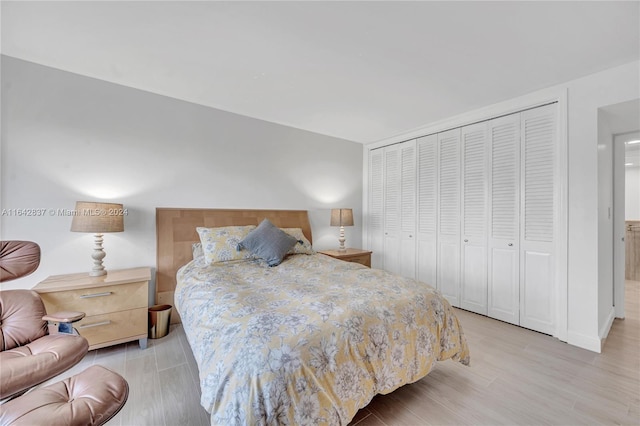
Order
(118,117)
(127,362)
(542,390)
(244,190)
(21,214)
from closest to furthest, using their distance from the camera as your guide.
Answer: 1. (542,390)
2. (127,362)
3. (21,214)
4. (118,117)
5. (244,190)

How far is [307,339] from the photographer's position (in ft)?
4.25

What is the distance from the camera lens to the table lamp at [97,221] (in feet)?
7.55

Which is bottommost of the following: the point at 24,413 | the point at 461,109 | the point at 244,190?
the point at 24,413

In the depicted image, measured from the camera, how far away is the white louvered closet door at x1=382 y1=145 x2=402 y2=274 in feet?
13.9

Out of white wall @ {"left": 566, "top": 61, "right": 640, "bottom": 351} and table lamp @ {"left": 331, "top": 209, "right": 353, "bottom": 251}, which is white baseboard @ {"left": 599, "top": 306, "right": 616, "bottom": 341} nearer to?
white wall @ {"left": 566, "top": 61, "right": 640, "bottom": 351}

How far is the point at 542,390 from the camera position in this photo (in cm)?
188

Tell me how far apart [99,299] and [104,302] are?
5 centimetres

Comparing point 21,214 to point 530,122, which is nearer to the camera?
point 21,214

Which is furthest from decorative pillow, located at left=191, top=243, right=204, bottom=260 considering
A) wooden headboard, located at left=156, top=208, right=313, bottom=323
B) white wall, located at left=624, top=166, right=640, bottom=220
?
white wall, located at left=624, top=166, right=640, bottom=220

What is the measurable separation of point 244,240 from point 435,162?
2.74 m

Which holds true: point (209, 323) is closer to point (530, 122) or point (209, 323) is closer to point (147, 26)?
point (147, 26)

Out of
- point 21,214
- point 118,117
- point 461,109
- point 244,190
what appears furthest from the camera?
point 244,190

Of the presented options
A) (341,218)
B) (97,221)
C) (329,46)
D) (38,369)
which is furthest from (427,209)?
(38,369)

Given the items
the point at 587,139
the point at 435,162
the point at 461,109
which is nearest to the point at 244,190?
the point at 435,162
